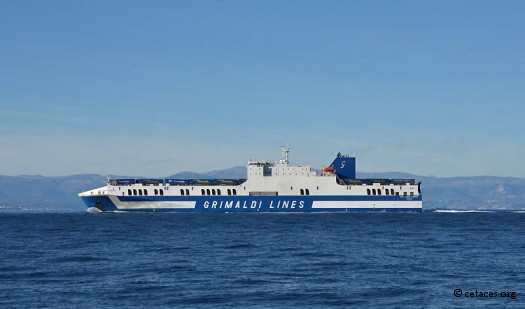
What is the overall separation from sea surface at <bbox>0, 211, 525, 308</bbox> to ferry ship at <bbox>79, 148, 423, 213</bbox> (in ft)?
140

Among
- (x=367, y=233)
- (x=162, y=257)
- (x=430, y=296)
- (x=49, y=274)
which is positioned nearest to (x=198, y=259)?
(x=162, y=257)

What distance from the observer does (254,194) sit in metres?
114

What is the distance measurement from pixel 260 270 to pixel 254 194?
72.3m

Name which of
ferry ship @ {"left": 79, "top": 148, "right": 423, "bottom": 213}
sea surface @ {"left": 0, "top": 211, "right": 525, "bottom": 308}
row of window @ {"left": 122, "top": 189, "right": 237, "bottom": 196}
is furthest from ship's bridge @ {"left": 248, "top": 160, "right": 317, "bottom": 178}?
sea surface @ {"left": 0, "top": 211, "right": 525, "bottom": 308}

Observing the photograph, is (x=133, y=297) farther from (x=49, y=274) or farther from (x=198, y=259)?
(x=198, y=259)

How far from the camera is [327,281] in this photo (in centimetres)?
3819

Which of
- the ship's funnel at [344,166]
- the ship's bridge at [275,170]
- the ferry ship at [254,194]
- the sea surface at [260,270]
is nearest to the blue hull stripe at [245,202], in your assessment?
the ferry ship at [254,194]

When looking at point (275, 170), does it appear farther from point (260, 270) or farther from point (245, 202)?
point (260, 270)

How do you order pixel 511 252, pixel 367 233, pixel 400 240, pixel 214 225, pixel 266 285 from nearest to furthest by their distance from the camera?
pixel 266 285
pixel 511 252
pixel 400 240
pixel 367 233
pixel 214 225

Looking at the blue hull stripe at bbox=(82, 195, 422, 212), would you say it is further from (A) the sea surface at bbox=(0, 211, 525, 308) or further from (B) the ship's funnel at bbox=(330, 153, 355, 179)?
(A) the sea surface at bbox=(0, 211, 525, 308)

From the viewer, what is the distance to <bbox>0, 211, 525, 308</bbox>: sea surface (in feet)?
108

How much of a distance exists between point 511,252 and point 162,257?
26.7m

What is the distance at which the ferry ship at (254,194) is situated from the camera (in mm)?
113500

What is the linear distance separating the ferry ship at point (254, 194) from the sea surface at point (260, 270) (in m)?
42.7
